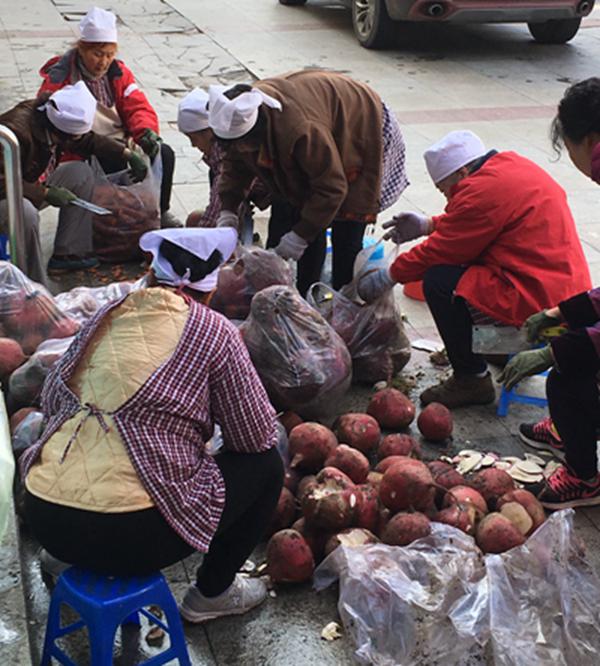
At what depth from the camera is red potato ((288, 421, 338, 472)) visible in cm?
Answer: 355

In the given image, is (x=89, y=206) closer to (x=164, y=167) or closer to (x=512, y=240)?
(x=164, y=167)

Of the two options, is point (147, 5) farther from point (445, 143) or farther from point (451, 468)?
point (451, 468)

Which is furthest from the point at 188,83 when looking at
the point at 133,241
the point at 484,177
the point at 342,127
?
the point at 484,177

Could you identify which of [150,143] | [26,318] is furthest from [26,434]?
[150,143]

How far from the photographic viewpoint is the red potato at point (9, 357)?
390 centimetres

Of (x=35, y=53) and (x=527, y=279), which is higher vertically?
(x=527, y=279)

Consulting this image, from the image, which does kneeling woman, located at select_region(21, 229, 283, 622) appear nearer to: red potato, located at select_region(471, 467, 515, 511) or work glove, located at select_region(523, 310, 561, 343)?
red potato, located at select_region(471, 467, 515, 511)

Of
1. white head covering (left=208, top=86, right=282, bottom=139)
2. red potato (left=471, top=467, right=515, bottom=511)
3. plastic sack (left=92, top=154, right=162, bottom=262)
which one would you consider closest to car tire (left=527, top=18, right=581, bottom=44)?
plastic sack (left=92, top=154, right=162, bottom=262)

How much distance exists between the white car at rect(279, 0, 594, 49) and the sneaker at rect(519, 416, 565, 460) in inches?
282

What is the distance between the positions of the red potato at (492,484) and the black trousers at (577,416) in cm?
28

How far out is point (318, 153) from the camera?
4176 mm

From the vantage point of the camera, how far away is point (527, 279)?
13.2 feet

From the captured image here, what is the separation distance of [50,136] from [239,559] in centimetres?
293

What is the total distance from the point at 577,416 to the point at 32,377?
6.89 ft
